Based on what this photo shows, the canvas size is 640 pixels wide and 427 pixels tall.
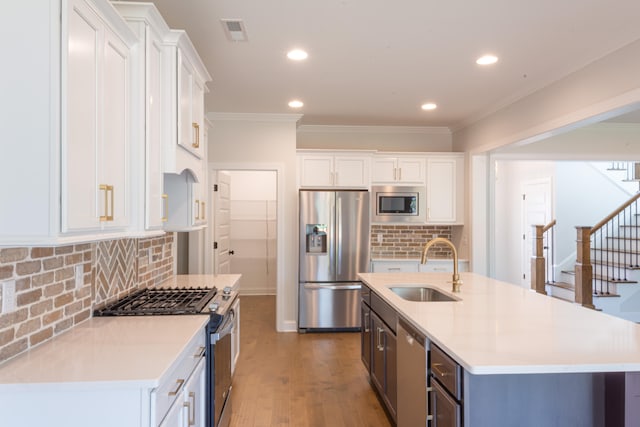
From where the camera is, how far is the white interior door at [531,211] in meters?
7.33

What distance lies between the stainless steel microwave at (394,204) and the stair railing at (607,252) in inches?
87.6

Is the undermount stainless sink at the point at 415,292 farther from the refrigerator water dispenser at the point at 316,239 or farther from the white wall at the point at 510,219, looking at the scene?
the white wall at the point at 510,219

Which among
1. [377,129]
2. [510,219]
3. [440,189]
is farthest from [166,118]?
[510,219]

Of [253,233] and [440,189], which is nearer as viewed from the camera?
[440,189]

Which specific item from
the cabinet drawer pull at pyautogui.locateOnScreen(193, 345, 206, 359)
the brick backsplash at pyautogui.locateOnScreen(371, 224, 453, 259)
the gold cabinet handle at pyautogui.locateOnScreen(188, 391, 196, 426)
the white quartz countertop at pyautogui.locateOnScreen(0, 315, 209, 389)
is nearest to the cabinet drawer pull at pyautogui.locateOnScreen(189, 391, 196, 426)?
the gold cabinet handle at pyautogui.locateOnScreen(188, 391, 196, 426)

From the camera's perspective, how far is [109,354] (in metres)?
1.62

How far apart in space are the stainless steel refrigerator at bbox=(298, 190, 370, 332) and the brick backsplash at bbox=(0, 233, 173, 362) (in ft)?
8.25

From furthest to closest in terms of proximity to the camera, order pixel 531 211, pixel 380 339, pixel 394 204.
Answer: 1. pixel 531 211
2. pixel 394 204
3. pixel 380 339

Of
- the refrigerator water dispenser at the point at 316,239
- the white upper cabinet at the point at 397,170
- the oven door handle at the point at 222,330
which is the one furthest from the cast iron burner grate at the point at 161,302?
the white upper cabinet at the point at 397,170

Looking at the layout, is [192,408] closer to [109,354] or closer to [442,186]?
[109,354]

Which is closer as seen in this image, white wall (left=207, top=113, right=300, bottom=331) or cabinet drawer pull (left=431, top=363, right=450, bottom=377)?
cabinet drawer pull (left=431, top=363, right=450, bottom=377)

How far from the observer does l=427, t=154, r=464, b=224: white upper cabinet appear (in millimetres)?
5578

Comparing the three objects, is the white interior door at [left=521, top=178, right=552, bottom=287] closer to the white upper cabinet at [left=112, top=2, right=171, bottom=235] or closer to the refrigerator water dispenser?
the refrigerator water dispenser

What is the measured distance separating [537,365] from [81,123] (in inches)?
70.8
